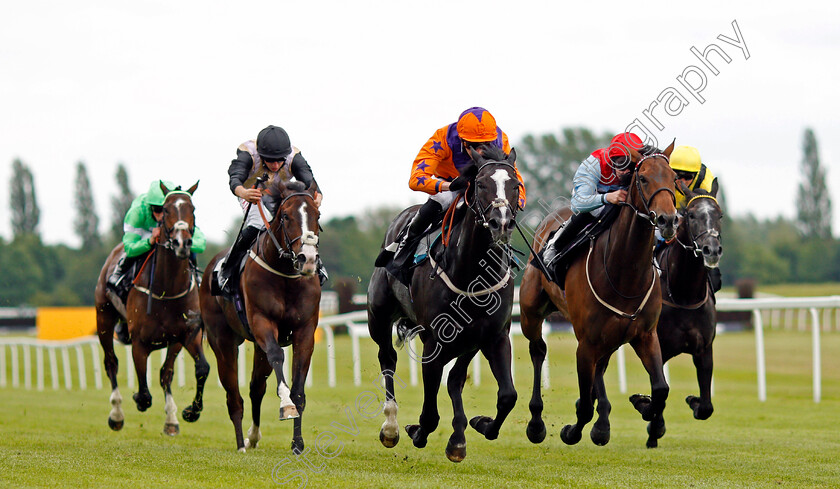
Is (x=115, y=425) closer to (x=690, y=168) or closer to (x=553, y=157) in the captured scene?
(x=690, y=168)

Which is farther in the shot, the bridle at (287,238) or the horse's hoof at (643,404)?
the horse's hoof at (643,404)

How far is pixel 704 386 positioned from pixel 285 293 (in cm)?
327

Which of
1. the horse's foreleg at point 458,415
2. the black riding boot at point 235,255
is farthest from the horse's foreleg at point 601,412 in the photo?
the black riding boot at point 235,255

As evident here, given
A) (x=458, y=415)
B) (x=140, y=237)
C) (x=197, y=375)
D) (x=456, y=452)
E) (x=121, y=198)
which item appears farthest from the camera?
(x=121, y=198)

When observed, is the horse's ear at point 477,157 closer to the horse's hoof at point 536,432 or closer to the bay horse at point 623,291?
the bay horse at point 623,291

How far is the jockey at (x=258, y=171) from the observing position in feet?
25.2

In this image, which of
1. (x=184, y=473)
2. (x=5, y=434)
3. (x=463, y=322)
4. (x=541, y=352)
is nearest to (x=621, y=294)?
(x=463, y=322)

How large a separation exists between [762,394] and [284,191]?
7.18 m

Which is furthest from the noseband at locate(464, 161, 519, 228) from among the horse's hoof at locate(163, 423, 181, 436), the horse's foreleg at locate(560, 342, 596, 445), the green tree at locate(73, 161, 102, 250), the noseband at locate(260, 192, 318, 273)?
the green tree at locate(73, 161, 102, 250)

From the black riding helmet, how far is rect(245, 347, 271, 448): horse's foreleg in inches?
61.8

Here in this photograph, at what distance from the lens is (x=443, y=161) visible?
7027 millimetres

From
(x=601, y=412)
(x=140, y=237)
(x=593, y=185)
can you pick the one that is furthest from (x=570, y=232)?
(x=140, y=237)

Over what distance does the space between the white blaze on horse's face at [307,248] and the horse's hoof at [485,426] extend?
5.07ft

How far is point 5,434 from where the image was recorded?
879 centimetres
